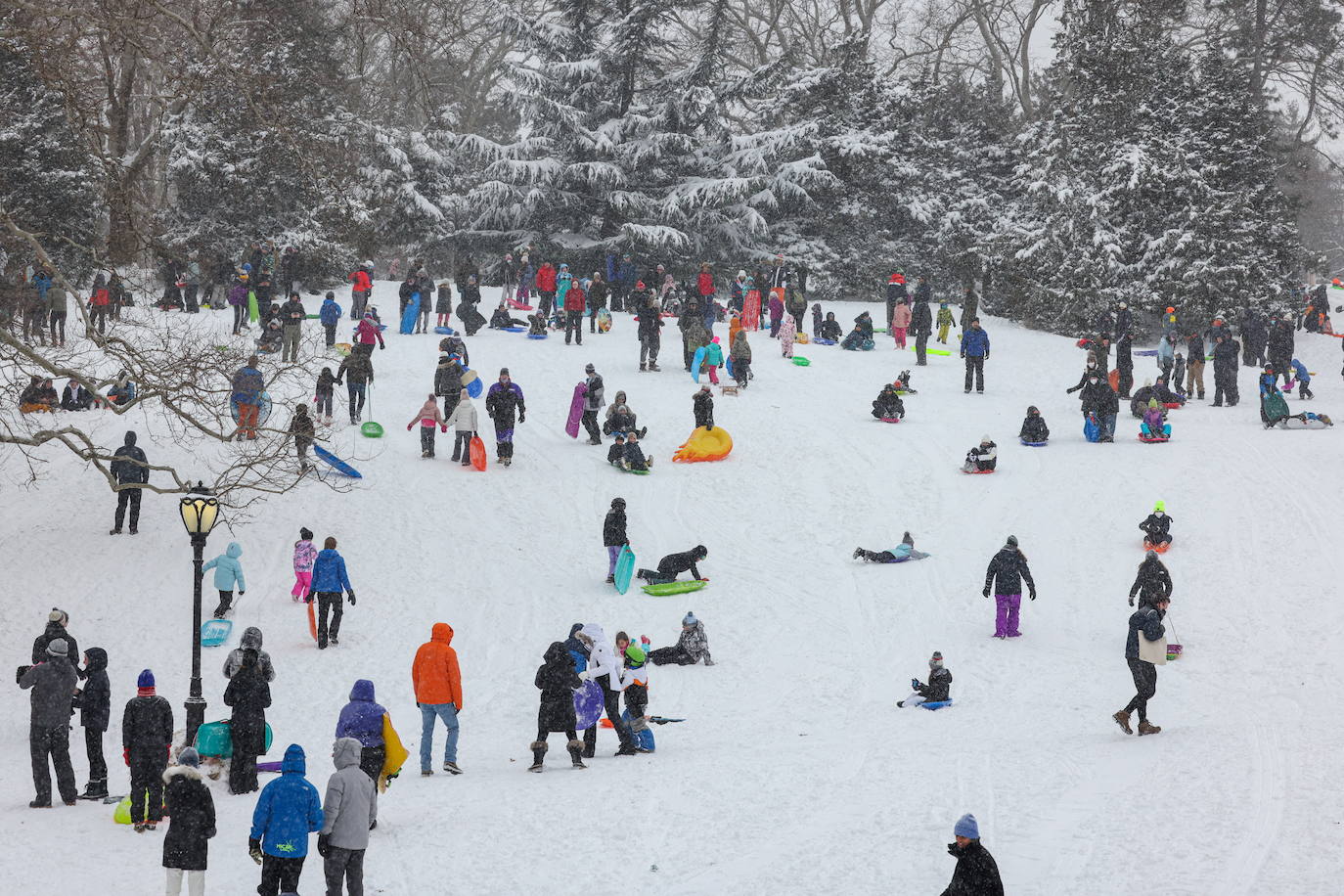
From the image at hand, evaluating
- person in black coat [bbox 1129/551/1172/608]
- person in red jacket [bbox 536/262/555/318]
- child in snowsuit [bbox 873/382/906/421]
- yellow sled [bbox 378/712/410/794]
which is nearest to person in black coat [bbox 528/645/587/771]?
yellow sled [bbox 378/712/410/794]

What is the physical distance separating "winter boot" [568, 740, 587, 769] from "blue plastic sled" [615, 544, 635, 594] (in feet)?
20.7

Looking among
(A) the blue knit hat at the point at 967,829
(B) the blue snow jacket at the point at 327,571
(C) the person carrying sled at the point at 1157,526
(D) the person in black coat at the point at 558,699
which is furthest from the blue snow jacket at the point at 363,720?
(C) the person carrying sled at the point at 1157,526

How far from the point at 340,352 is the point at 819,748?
1867 centimetres

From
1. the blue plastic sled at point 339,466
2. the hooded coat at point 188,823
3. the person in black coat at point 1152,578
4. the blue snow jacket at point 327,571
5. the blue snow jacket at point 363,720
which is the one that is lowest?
the hooded coat at point 188,823

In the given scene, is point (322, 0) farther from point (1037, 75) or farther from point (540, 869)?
point (540, 869)

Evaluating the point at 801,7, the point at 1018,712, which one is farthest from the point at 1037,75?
the point at 1018,712

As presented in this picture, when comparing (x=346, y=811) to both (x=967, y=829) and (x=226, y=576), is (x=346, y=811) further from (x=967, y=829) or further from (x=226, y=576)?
(x=226, y=576)

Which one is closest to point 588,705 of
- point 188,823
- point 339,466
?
point 188,823

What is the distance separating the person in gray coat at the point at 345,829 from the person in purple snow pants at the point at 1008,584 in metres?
10.2

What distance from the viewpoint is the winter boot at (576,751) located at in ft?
40.1

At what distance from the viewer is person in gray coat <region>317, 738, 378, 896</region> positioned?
27.5 feet

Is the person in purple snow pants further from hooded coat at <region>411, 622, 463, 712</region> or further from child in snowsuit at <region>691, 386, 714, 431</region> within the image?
child in snowsuit at <region>691, 386, 714, 431</region>

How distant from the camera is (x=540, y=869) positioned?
946 centimetres

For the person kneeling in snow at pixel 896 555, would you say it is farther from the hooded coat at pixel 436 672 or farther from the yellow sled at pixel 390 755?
the yellow sled at pixel 390 755
